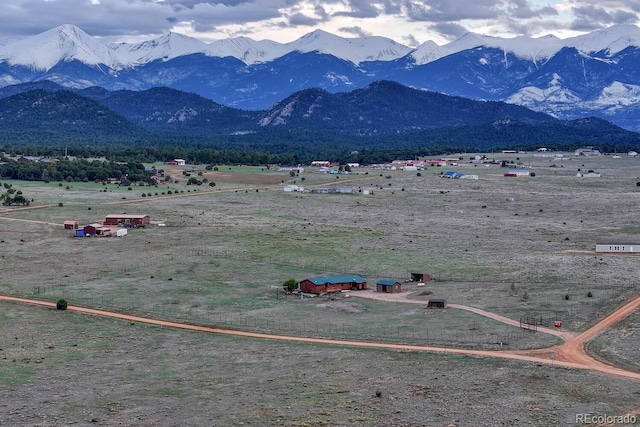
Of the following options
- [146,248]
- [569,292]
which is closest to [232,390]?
[569,292]

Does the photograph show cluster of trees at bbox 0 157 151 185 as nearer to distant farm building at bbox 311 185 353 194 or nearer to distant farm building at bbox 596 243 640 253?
distant farm building at bbox 311 185 353 194

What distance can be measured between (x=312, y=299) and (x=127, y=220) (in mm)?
48712

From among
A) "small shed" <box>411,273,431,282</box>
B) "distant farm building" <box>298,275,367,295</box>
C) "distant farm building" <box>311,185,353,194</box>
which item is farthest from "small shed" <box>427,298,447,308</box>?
"distant farm building" <box>311,185,353,194</box>

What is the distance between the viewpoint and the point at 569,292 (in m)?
78.9

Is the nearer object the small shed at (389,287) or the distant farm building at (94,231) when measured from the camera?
the small shed at (389,287)

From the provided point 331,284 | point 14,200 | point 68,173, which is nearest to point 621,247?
point 331,284

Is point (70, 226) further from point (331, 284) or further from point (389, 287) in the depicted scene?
point (389, 287)

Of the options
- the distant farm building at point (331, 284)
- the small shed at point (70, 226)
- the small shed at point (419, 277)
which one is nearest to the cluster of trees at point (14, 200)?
the small shed at point (70, 226)

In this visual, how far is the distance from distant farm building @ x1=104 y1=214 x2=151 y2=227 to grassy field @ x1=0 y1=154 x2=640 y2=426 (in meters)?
4.09

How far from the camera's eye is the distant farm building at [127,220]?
399 feet

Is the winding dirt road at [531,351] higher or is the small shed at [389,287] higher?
the small shed at [389,287]

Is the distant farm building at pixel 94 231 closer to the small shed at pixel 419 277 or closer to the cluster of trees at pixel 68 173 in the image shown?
the small shed at pixel 419 277

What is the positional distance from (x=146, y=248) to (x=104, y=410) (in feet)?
183

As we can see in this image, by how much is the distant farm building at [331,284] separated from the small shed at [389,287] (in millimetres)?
1845
